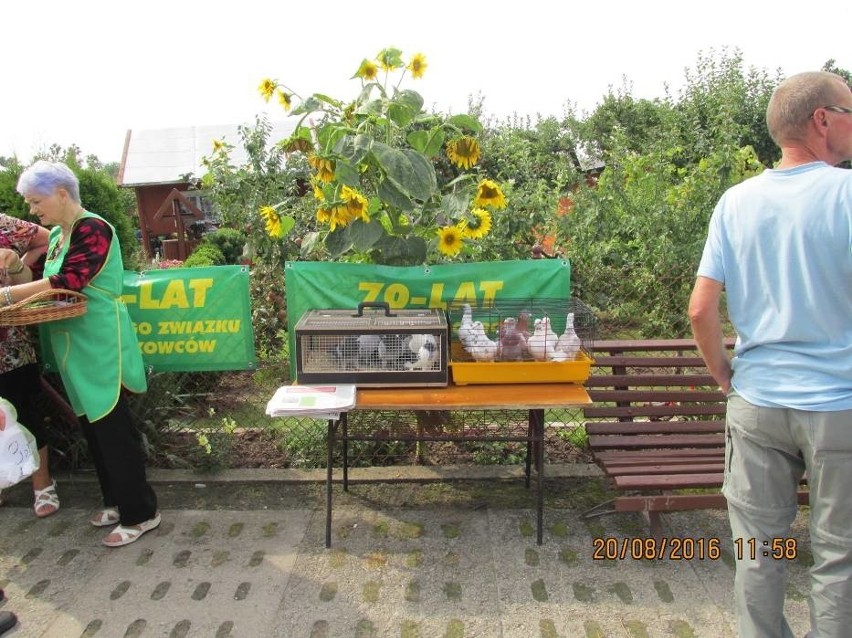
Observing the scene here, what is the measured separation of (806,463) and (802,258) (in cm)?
61

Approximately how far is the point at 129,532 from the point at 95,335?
0.97 metres

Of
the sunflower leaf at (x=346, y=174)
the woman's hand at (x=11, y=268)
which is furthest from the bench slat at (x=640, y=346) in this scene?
the woman's hand at (x=11, y=268)

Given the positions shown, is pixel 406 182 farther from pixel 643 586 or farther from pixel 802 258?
pixel 643 586

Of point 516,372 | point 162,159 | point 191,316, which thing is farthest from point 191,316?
point 162,159

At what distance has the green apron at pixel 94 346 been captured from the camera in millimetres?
2967

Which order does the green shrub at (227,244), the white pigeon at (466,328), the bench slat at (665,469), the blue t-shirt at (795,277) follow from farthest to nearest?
the green shrub at (227,244)
the white pigeon at (466,328)
the bench slat at (665,469)
the blue t-shirt at (795,277)

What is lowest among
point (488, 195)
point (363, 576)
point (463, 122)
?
point (363, 576)

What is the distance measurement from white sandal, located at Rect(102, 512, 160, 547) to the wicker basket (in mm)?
1064

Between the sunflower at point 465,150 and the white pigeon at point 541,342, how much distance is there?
38.7 inches

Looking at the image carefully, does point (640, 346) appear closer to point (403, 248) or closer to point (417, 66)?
point (403, 248)

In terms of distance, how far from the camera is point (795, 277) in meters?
1.84

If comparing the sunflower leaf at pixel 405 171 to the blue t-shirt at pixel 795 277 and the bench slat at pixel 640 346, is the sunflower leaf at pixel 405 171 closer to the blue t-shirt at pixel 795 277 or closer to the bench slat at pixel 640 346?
the bench slat at pixel 640 346

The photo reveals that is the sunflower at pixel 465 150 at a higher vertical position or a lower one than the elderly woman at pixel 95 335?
higher

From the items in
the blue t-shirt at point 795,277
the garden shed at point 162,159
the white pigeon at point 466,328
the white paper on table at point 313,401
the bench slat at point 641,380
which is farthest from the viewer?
the garden shed at point 162,159
